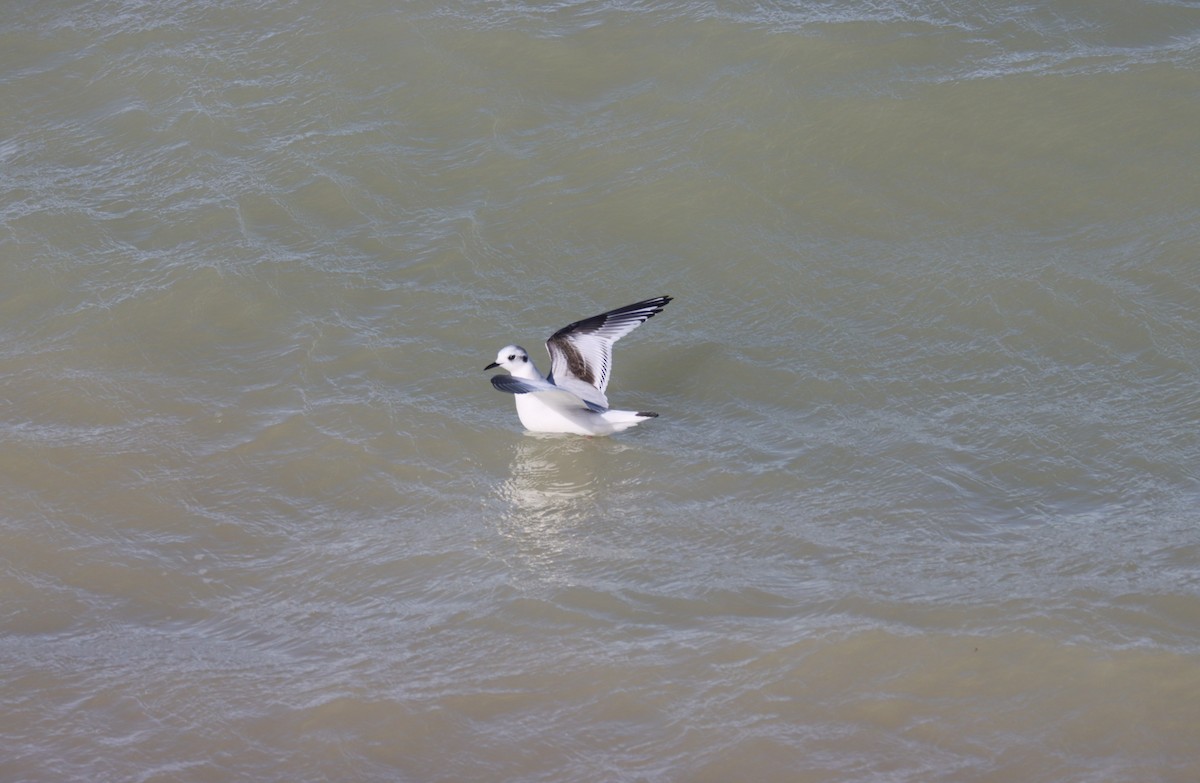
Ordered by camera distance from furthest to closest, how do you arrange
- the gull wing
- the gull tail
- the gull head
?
1. the gull head
2. the gull tail
3. the gull wing

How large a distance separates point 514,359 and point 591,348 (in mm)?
413

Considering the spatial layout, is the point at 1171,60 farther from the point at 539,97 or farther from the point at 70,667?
the point at 70,667

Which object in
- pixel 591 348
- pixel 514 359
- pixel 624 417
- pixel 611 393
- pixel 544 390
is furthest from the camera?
pixel 611 393

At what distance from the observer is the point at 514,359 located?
652 cm

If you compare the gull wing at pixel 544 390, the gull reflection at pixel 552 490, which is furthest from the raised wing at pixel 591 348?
the gull reflection at pixel 552 490

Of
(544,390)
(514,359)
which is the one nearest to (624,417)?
(544,390)

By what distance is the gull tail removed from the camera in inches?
247

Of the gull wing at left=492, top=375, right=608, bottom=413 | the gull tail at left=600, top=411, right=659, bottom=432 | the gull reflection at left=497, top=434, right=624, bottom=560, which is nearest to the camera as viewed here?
the gull reflection at left=497, top=434, right=624, bottom=560

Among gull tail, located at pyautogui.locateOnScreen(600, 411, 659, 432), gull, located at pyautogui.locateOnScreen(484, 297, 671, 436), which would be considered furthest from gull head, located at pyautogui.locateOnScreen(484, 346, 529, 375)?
gull tail, located at pyautogui.locateOnScreen(600, 411, 659, 432)

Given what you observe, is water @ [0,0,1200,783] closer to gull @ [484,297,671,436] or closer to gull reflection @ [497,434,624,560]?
gull reflection @ [497,434,624,560]

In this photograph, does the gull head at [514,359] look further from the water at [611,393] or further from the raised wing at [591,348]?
the water at [611,393]

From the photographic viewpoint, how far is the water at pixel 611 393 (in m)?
4.29

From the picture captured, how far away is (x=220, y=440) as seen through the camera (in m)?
6.36

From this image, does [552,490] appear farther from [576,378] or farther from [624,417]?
[576,378]
